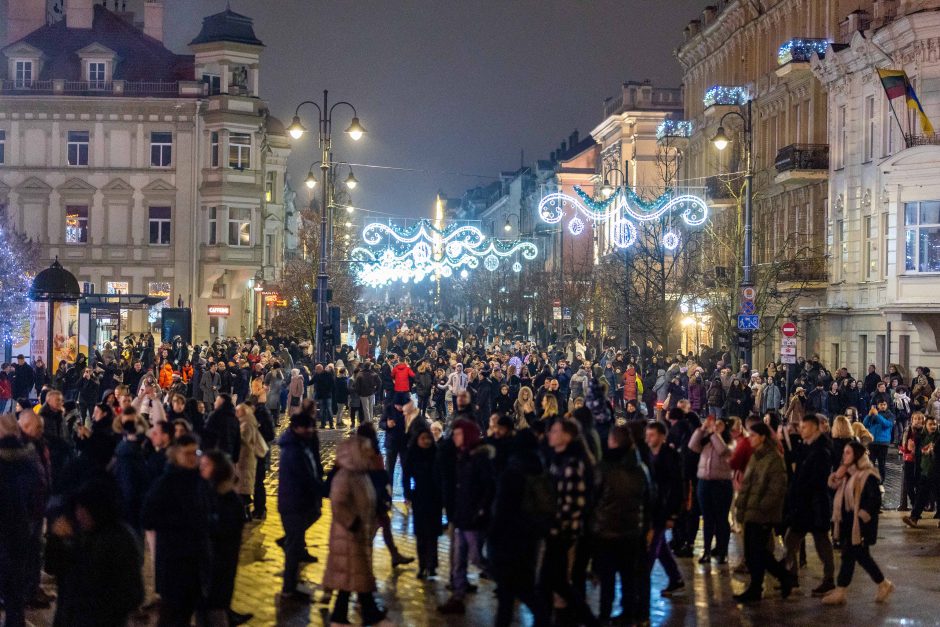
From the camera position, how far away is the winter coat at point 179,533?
9.30 m

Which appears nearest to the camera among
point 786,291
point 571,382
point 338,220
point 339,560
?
point 339,560

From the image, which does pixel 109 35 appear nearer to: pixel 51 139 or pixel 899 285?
pixel 51 139

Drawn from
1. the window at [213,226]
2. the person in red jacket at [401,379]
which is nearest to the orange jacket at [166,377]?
the person in red jacket at [401,379]

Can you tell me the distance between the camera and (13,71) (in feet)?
208

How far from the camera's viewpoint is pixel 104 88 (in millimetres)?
62688

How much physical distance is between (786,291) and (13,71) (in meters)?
38.2

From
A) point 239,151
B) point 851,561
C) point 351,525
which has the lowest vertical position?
point 851,561

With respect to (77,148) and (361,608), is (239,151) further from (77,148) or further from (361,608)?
(361,608)

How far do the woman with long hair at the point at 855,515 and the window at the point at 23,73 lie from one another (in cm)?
5681

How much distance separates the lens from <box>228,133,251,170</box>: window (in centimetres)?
6238

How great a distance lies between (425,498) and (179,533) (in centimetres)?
455

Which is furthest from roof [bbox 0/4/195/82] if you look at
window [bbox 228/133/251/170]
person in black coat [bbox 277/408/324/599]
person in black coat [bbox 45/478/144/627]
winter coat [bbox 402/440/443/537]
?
person in black coat [bbox 45/478/144/627]

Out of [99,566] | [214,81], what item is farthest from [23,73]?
[99,566]

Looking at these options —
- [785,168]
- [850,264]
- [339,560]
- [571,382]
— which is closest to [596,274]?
[785,168]
